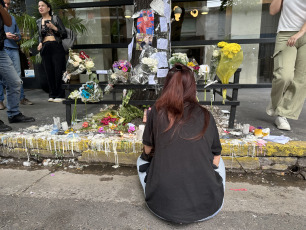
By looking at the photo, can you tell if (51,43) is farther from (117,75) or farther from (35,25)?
(117,75)

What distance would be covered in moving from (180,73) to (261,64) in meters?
5.41

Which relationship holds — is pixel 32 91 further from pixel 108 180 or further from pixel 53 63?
pixel 108 180

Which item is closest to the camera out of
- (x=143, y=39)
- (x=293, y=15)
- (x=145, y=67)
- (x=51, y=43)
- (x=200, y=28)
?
(x=293, y=15)

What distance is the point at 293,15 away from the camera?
2.79m

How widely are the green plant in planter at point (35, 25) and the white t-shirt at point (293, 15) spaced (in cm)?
439

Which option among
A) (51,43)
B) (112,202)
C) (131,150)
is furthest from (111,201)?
(51,43)

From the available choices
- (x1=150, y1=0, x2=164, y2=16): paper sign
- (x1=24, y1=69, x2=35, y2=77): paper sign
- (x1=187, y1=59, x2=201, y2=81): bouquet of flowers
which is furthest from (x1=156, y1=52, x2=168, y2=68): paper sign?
(x1=24, y1=69, x2=35, y2=77): paper sign

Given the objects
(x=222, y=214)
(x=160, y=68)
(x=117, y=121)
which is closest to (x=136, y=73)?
(x=160, y=68)

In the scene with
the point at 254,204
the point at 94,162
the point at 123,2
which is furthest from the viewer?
the point at 123,2

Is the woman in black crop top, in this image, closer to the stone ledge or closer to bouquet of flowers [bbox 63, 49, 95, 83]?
bouquet of flowers [bbox 63, 49, 95, 83]

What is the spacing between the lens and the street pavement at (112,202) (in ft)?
5.79

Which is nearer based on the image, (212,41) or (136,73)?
(136,73)

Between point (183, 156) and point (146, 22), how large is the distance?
7.23ft

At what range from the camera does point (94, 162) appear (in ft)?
9.11
